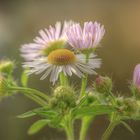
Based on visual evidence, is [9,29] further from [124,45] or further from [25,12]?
[124,45]

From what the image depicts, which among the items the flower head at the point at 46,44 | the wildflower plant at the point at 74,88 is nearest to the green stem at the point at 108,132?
the wildflower plant at the point at 74,88

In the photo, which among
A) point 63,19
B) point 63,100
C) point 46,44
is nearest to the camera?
point 63,100

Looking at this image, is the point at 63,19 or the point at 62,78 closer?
the point at 62,78

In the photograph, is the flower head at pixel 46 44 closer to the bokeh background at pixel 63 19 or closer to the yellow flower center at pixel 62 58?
the yellow flower center at pixel 62 58

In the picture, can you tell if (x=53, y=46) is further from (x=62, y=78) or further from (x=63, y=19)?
(x=63, y=19)

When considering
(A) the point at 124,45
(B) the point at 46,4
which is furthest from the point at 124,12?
(B) the point at 46,4

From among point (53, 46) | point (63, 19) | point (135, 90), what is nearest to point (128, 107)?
point (135, 90)

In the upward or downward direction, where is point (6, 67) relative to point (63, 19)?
downward
